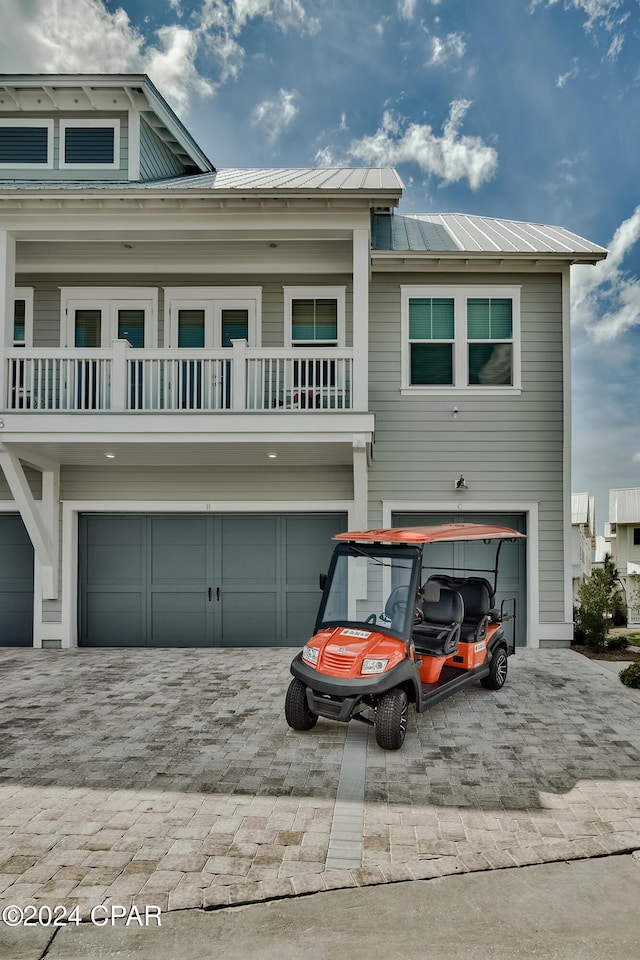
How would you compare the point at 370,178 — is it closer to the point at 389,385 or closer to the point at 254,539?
the point at 389,385

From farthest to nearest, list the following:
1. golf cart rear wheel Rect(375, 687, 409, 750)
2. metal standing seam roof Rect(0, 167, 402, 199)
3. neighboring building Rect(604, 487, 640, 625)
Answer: neighboring building Rect(604, 487, 640, 625)
metal standing seam roof Rect(0, 167, 402, 199)
golf cart rear wheel Rect(375, 687, 409, 750)

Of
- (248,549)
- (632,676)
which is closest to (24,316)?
(248,549)

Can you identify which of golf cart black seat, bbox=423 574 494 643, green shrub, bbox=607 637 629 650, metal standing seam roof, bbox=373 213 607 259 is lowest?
green shrub, bbox=607 637 629 650

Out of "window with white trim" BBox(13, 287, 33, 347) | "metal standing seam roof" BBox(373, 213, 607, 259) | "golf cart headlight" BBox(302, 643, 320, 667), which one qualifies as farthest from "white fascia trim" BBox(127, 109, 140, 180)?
"golf cart headlight" BBox(302, 643, 320, 667)

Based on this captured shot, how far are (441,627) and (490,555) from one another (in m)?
3.50

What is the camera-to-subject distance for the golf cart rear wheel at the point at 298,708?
212 inches

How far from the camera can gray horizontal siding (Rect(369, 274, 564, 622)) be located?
9391mm

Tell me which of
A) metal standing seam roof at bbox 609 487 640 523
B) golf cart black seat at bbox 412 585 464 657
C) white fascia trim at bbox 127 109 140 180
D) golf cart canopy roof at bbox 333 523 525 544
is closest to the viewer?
golf cart canopy roof at bbox 333 523 525 544

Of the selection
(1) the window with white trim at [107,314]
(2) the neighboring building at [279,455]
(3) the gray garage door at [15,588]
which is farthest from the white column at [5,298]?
(3) the gray garage door at [15,588]

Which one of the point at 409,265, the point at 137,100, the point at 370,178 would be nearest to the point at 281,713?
the point at 409,265

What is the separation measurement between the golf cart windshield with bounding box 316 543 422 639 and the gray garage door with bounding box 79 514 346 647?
3.79m

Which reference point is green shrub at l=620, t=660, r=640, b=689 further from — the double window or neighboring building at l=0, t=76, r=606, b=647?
the double window

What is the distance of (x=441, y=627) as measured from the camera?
6.23 metres

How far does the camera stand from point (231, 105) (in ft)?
42.3
